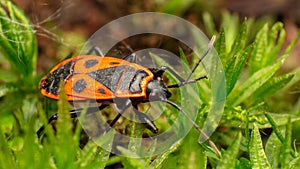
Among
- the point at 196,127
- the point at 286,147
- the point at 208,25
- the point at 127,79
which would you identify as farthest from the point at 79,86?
the point at 208,25

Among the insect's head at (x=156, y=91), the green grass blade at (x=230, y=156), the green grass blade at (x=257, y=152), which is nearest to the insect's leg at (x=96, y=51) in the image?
the insect's head at (x=156, y=91)

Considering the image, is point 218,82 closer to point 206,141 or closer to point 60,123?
point 206,141

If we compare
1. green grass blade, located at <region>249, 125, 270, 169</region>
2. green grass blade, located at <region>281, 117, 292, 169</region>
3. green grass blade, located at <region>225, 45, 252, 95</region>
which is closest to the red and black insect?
green grass blade, located at <region>225, 45, 252, 95</region>

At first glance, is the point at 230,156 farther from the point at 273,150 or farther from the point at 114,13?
the point at 114,13

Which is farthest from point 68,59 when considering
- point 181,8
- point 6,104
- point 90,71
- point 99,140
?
point 181,8

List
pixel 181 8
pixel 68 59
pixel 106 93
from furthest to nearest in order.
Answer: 1. pixel 181 8
2. pixel 68 59
3. pixel 106 93

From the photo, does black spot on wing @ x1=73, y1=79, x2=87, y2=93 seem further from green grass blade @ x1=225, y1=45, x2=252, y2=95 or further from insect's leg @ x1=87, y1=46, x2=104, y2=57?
green grass blade @ x1=225, y1=45, x2=252, y2=95

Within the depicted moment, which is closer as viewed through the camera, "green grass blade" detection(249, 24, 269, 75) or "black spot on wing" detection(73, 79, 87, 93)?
"black spot on wing" detection(73, 79, 87, 93)

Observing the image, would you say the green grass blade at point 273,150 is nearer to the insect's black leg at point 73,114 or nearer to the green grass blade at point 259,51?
the green grass blade at point 259,51
